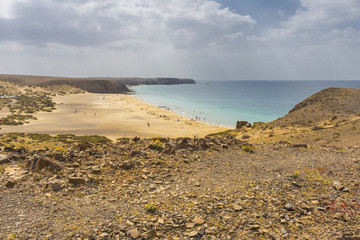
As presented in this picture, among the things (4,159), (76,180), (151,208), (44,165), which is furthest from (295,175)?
(4,159)

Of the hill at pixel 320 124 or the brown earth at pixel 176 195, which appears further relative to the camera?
the hill at pixel 320 124

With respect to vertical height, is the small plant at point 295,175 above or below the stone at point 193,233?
above

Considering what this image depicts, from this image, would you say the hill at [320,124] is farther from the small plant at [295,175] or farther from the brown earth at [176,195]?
the small plant at [295,175]

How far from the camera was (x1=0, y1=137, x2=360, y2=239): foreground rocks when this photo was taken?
233 inches

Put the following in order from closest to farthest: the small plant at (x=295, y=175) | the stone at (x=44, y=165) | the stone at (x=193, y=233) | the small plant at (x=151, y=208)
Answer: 1. the stone at (x=193, y=233)
2. the small plant at (x=151, y=208)
3. the stone at (x=44, y=165)
4. the small plant at (x=295, y=175)

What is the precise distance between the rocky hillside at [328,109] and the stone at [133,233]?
1333 inches

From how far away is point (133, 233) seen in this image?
5.67 meters

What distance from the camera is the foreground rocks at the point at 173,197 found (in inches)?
233

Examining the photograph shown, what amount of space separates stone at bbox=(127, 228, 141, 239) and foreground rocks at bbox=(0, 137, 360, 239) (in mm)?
27

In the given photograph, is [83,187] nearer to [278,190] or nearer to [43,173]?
[43,173]

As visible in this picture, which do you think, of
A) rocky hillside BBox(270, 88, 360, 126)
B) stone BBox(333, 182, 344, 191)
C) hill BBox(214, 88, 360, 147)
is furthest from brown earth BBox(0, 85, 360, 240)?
rocky hillside BBox(270, 88, 360, 126)

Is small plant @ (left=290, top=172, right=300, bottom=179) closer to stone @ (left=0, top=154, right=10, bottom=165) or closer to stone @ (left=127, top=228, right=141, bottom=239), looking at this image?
stone @ (left=127, top=228, right=141, bottom=239)

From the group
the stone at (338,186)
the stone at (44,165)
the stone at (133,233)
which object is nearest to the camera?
the stone at (133,233)

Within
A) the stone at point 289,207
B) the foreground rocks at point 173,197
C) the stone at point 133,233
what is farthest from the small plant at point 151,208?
the stone at point 289,207
